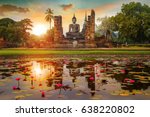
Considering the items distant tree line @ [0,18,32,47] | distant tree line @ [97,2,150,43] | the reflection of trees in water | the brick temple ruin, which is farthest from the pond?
the brick temple ruin

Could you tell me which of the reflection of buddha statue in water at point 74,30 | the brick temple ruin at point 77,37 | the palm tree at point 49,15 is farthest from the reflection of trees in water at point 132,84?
the palm tree at point 49,15

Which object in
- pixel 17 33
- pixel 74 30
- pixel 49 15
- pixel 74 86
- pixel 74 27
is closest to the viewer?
pixel 74 86

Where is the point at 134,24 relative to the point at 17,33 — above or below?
above

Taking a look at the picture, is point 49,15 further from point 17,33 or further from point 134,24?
point 134,24

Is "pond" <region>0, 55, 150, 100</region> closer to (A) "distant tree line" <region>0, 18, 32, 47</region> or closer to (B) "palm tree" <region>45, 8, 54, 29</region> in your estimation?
(A) "distant tree line" <region>0, 18, 32, 47</region>

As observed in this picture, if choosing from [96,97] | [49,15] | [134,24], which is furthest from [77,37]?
[96,97]

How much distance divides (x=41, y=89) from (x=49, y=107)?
1219 millimetres

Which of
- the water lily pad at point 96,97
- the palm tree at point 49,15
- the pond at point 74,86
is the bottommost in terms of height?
the water lily pad at point 96,97

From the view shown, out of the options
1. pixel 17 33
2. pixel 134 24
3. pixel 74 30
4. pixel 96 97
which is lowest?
pixel 96 97

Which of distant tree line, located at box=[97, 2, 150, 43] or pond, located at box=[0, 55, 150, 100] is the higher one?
distant tree line, located at box=[97, 2, 150, 43]

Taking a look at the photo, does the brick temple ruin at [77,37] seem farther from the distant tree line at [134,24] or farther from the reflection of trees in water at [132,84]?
the reflection of trees in water at [132,84]

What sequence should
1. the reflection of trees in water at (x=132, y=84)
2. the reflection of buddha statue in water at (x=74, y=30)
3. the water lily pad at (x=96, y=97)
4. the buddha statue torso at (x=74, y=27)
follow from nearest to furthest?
the water lily pad at (x=96, y=97), the reflection of trees in water at (x=132, y=84), the reflection of buddha statue in water at (x=74, y=30), the buddha statue torso at (x=74, y=27)

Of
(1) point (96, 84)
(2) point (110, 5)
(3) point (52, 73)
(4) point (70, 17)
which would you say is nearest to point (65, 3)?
(2) point (110, 5)

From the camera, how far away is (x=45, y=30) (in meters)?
29.1
